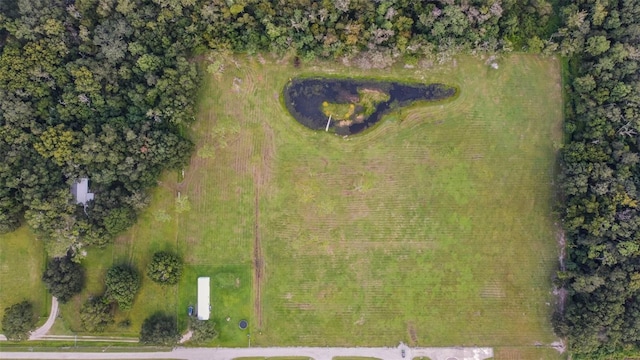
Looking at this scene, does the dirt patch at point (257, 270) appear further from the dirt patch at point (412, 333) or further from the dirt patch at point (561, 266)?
the dirt patch at point (561, 266)

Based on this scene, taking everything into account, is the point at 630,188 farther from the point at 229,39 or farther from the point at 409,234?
the point at 229,39

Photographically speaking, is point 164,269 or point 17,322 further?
point 164,269

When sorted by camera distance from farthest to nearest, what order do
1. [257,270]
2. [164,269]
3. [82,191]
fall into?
[257,270] < [82,191] < [164,269]

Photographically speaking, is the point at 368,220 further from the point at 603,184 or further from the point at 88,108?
the point at 88,108

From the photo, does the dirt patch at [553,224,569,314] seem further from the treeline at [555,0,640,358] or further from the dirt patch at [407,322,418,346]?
the dirt patch at [407,322,418,346]

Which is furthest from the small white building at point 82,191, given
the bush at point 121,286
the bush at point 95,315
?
the bush at point 95,315

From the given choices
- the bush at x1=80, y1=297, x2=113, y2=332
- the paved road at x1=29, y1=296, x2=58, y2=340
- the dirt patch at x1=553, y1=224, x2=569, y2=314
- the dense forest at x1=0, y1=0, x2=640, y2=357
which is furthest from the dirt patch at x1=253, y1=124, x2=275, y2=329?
the dirt patch at x1=553, y1=224, x2=569, y2=314

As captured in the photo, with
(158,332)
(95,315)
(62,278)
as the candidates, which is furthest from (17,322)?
(158,332)
